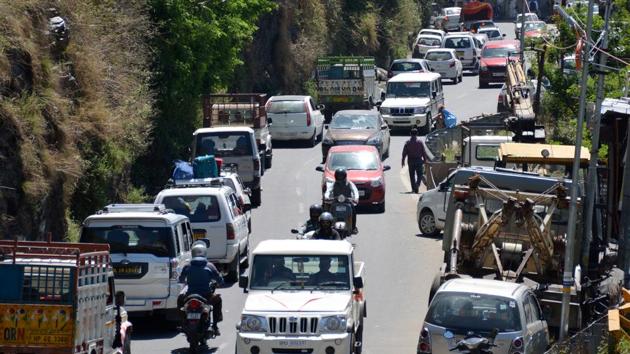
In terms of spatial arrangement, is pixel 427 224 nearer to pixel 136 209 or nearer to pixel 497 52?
pixel 136 209

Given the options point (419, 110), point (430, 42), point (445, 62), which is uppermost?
point (430, 42)

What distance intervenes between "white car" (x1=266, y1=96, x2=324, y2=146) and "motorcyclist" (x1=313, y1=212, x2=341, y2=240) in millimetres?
21565

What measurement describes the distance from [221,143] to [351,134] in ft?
25.4

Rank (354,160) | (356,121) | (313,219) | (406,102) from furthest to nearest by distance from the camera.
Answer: (406,102) < (356,121) < (354,160) < (313,219)

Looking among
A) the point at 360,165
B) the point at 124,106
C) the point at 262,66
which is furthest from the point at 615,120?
the point at 262,66

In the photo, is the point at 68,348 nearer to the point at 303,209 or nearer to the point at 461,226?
the point at 461,226

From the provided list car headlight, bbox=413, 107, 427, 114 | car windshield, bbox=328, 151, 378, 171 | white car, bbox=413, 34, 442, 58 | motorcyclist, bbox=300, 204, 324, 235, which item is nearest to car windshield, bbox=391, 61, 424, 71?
car headlight, bbox=413, 107, 427, 114

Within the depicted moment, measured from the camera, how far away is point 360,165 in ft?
111

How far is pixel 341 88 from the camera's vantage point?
5025 cm

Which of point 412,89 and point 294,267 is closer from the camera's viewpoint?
point 294,267

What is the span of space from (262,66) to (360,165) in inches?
806

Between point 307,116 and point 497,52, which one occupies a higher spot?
point 497,52

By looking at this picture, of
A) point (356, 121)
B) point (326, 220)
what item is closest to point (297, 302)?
point (326, 220)

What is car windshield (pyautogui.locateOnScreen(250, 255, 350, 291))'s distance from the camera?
1805cm
